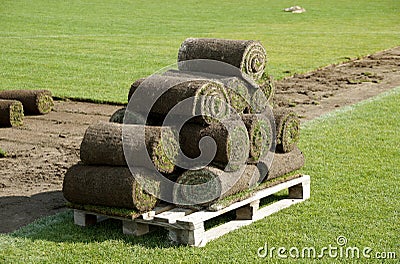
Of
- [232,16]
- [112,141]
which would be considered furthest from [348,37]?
[112,141]

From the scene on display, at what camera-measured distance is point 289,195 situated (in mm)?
10094

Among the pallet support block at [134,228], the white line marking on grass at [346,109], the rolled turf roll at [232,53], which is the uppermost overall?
the rolled turf roll at [232,53]

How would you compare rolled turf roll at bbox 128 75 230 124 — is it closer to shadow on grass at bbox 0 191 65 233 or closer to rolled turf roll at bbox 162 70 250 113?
rolled turf roll at bbox 162 70 250 113

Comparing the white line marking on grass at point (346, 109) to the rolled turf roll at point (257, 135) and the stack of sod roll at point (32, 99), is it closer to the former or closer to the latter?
the rolled turf roll at point (257, 135)

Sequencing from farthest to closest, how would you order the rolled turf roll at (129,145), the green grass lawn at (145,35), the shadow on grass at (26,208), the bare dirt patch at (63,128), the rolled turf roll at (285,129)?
1. the green grass lawn at (145,35)
2. the bare dirt patch at (63,128)
3. the rolled turf roll at (285,129)
4. the shadow on grass at (26,208)
5. the rolled turf roll at (129,145)

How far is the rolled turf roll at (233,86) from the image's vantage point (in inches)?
366

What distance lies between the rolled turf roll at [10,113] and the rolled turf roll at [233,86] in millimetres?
6158

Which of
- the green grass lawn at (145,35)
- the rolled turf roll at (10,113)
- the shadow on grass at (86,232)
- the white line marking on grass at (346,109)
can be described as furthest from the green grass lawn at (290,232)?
the green grass lawn at (145,35)

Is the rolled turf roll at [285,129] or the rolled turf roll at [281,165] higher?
the rolled turf roll at [285,129]

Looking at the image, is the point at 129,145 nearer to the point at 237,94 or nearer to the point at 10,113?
the point at 237,94

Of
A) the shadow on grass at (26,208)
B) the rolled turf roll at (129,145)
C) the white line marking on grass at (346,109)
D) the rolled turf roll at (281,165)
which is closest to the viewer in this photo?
the rolled turf roll at (129,145)

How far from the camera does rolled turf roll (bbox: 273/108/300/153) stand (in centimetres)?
962

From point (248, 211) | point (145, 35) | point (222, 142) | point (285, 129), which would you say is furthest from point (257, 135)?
point (145, 35)

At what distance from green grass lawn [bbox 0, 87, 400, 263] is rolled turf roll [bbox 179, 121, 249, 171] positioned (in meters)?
0.85
